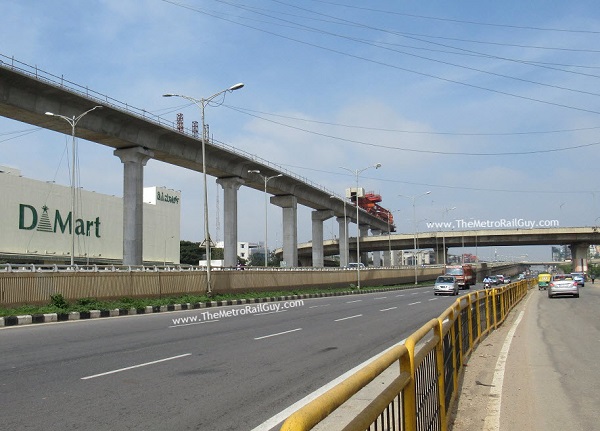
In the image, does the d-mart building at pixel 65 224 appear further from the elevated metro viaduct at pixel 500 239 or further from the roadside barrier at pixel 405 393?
the roadside barrier at pixel 405 393

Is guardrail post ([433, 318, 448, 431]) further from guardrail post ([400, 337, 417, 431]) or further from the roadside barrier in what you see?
guardrail post ([400, 337, 417, 431])

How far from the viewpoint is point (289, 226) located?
68750mm

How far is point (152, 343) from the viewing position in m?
12.9

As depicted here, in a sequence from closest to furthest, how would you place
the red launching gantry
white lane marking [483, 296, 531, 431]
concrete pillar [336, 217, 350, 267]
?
white lane marking [483, 296, 531, 431] < concrete pillar [336, 217, 350, 267] < the red launching gantry

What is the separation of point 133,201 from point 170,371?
117 ft

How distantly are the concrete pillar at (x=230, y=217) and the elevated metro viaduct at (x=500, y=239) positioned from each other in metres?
36.0

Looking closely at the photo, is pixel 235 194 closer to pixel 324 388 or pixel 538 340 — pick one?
pixel 538 340

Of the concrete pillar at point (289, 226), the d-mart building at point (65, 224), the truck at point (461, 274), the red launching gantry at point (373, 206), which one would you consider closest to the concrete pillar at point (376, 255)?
the red launching gantry at point (373, 206)

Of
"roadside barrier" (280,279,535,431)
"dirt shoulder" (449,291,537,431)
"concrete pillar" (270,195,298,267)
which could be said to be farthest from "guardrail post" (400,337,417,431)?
"concrete pillar" (270,195,298,267)

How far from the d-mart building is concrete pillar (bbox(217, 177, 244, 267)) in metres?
17.5

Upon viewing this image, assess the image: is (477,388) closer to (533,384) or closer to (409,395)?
(533,384)

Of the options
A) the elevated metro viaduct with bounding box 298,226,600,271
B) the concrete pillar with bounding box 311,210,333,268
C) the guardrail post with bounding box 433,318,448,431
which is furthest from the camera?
the elevated metro viaduct with bounding box 298,226,600,271

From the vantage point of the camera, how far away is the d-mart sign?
220 feet

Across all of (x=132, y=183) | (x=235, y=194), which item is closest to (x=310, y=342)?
(x=132, y=183)
